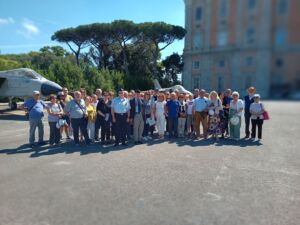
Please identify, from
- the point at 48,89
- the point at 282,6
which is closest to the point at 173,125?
the point at 48,89

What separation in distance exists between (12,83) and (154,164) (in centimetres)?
1487

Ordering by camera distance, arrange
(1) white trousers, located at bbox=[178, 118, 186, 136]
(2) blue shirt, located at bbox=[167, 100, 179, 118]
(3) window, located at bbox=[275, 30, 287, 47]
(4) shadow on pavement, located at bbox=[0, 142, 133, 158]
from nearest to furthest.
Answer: (3) window, located at bbox=[275, 30, 287, 47] → (4) shadow on pavement, located at bbox=[0, 142, 133, 158] → (2) blue shirt, located at bbox=[167, 100, 179, 118] → (1) white trousers, located at bbox=[178, 118, 186, 136]

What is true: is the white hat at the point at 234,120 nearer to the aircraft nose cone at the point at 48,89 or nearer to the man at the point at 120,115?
the man at the point at 120,115

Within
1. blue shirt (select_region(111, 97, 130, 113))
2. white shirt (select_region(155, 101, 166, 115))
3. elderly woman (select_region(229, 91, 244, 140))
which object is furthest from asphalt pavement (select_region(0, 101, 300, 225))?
white shirt (select_region(155, 101, 166, 115))

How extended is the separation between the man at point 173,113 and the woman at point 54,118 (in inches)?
151

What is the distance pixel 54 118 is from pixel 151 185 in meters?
5.25

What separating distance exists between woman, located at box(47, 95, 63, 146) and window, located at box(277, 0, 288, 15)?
29.3ft

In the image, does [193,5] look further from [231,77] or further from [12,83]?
[12,83]

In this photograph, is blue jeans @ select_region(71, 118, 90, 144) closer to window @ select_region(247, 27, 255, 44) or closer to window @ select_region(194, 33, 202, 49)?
window @ select_region(194, 33, 202, 49)

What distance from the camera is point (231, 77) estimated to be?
191 cm

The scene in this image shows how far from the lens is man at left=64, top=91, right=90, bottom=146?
367 inches

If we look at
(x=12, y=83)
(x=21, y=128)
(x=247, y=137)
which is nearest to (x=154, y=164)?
(x=247, y=137)

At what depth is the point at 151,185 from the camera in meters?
5.51

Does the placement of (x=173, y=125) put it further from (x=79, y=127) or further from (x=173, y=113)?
(x=79, y=127)
